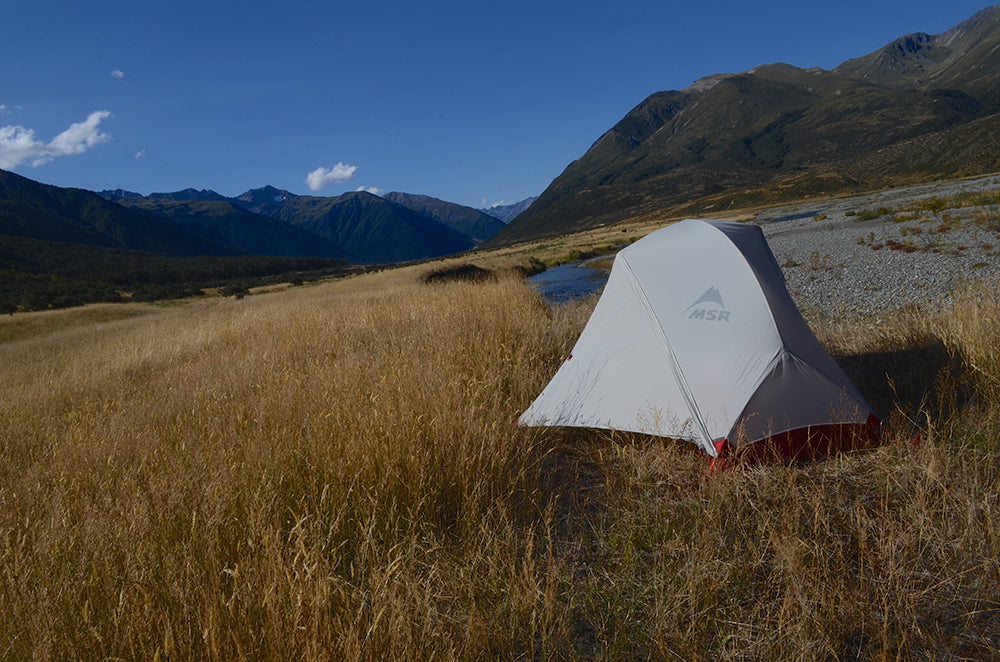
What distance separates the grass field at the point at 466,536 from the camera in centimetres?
173

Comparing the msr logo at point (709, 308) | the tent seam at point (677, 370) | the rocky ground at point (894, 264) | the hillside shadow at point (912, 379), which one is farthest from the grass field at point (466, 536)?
the rocky ground at point (894, 264)

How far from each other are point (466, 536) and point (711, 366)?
246 centimetres

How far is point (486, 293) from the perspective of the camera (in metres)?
9.88

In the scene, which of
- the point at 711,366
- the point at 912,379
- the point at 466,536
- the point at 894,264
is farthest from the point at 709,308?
the point at 894,264

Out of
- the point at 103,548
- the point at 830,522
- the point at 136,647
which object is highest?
the point at 103,548

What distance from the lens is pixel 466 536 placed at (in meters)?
2.56

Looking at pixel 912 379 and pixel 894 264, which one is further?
A: pixel 894 264

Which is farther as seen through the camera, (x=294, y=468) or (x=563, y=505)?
(x=563, y=505)

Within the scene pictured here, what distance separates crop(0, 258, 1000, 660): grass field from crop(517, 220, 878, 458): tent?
0.25 m

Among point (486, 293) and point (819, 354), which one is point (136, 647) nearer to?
point (819, 354)

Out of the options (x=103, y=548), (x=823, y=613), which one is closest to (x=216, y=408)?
(x=103, y=548)

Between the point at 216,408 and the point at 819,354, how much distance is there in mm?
5289

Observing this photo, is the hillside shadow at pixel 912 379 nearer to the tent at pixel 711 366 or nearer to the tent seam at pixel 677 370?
the tent at pixel 711 366

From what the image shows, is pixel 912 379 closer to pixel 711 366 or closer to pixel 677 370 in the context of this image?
pixel 711 366
